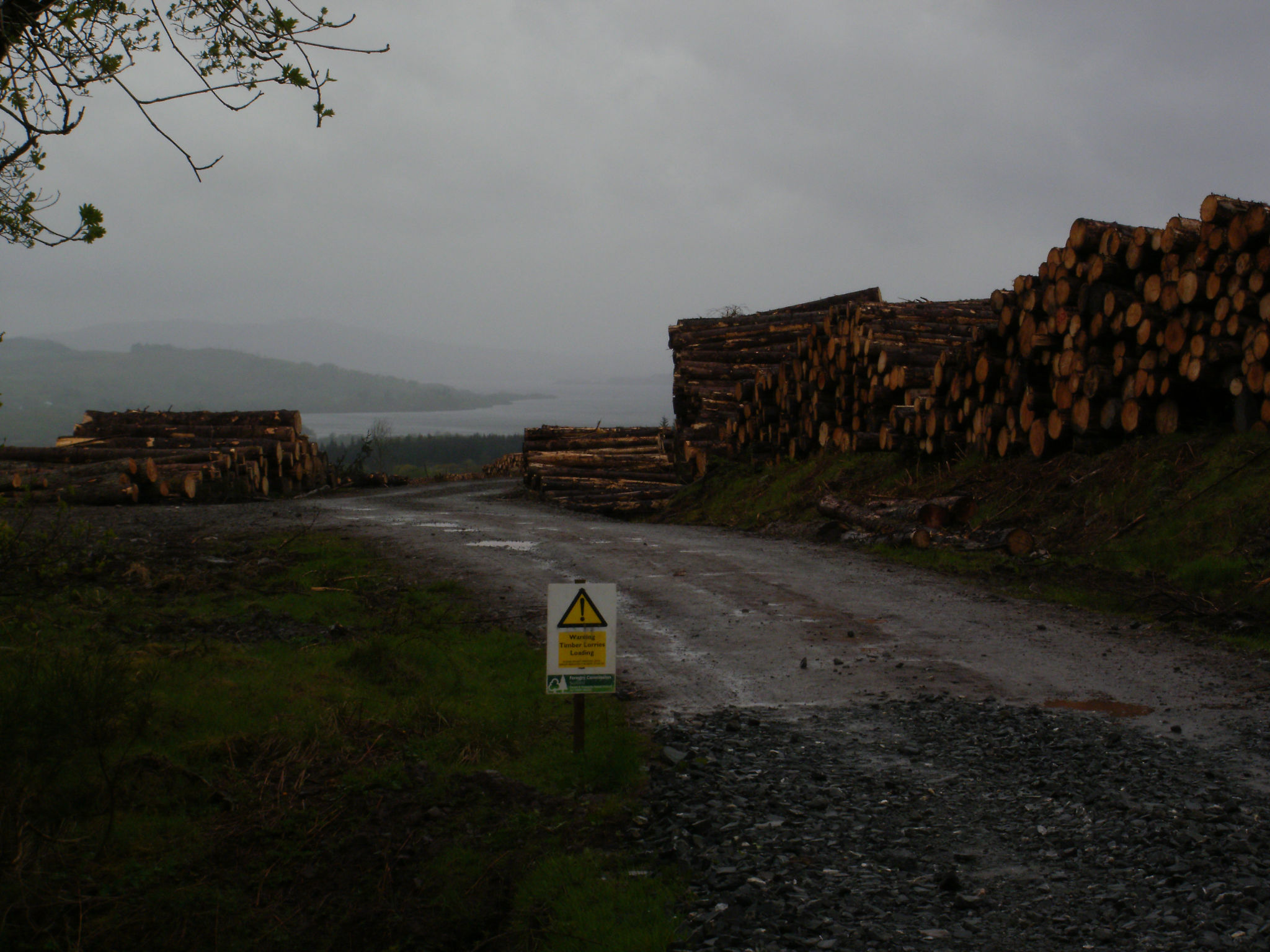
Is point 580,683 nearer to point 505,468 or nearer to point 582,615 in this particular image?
point 582,615

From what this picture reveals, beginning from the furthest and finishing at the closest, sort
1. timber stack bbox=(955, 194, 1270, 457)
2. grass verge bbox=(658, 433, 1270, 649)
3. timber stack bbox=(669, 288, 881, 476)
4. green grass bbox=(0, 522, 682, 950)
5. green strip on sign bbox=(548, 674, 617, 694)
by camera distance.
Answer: timber stack bbox=(669, 288, 881, 476), timber stack bbox=(955, 194, 1270, 457), grass verge bbox=(658, 433, 1270, 649), green strip on sign bbox=(548, 674, 617, 694), green grass bbox=(0, 522, 682, 950)

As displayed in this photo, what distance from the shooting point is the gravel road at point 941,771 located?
367 centimetres

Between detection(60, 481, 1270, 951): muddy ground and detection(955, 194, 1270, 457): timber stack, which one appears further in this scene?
detection(955, 194, 1270, 457): timber stack

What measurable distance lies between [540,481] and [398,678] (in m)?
18.6

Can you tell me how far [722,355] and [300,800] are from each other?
23.5m

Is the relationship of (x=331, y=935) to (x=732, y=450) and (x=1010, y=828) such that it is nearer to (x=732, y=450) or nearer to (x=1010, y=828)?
(x=1010, y=828)

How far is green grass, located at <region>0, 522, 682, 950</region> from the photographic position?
156 inches

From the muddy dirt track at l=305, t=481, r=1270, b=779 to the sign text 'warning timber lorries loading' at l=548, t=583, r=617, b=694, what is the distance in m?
1.10

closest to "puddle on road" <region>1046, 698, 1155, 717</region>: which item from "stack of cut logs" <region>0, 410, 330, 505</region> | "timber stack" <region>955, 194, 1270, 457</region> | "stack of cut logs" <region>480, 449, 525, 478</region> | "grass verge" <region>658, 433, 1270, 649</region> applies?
"grass verge" <region>658, 433, 1270, 649</region>

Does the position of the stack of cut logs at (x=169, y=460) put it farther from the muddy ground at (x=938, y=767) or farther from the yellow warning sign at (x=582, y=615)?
the yellow warning sign at (x=582, y=615)

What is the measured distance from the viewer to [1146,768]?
501 centimetres

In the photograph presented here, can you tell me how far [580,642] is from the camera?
18.0ft

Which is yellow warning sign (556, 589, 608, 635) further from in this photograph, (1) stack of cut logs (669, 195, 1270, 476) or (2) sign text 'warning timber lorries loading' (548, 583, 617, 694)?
(1) stack of cut logs (669, 195, 1270, 476)

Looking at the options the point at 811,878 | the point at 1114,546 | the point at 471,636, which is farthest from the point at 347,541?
the point at 811,878
